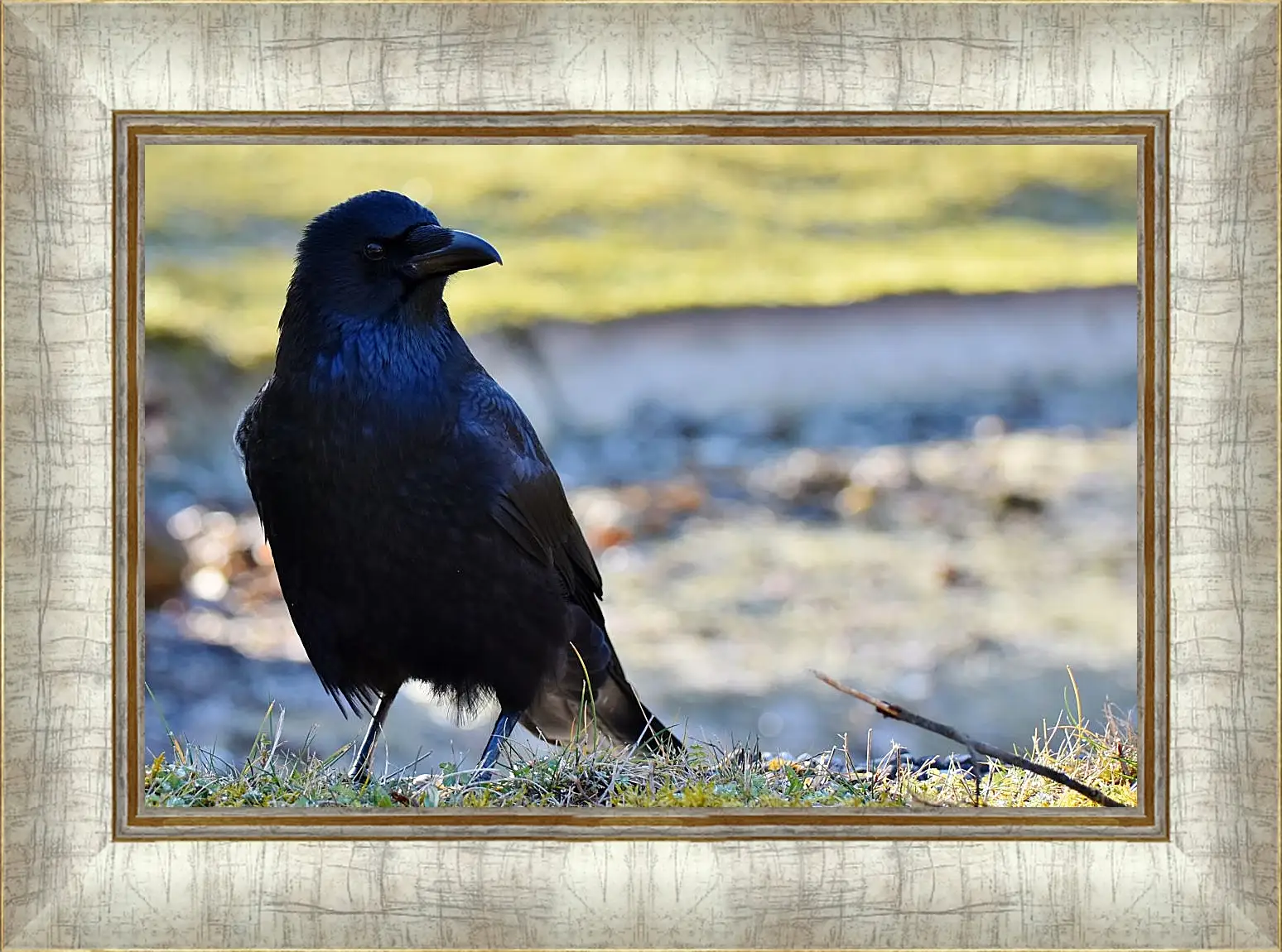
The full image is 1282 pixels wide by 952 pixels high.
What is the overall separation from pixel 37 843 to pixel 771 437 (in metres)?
4.47

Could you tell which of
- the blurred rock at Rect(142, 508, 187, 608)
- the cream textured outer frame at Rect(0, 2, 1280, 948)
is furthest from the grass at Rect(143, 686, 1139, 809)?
the blurred rock at Rect(142, 508, 187, 608)

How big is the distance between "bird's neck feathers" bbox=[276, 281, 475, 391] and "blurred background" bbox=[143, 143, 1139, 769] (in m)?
0.41

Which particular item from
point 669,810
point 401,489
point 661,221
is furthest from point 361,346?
point 661,221

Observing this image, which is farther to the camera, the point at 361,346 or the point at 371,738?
the point at 371,738

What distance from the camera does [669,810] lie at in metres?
3.32

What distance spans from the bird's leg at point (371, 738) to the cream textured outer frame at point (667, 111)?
2.04 ft

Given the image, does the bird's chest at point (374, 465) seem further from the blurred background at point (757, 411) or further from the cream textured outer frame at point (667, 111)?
the cream textured outer frame at point (667, 111)

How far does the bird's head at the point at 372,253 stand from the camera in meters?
3.99

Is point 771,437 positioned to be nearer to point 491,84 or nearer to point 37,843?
point 491,84

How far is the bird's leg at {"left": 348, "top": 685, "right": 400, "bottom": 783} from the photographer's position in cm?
391

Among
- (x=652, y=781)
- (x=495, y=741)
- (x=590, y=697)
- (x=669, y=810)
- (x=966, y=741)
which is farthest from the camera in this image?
(x=590, y=697)

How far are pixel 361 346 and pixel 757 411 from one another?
3.29 metres

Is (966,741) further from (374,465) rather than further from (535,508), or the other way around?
(374,465)

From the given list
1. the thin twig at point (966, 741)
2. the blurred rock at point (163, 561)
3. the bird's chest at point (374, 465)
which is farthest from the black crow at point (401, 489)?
the blurred rock at point (163, 561)
